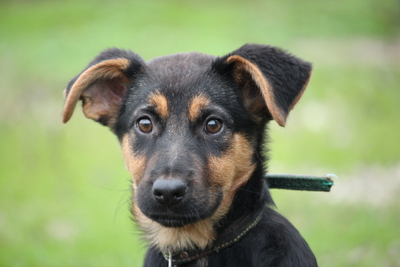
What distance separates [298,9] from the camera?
25.0m

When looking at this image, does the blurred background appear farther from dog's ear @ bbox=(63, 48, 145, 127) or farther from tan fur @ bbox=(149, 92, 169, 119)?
tan fur @ bbox=(149, 92, 169, 119)

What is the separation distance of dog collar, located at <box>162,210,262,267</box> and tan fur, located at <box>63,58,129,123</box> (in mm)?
1794

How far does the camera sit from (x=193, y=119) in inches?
198

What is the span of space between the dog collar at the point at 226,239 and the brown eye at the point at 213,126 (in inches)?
34.3

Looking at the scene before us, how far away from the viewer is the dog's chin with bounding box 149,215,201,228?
4695 mm

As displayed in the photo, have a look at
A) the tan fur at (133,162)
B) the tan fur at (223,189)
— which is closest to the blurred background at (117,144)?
the tan fur at (133,162)

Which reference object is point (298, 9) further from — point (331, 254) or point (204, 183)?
point (204, 183)

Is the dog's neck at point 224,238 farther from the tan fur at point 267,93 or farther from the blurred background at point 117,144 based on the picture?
the blurred background at point 117,144

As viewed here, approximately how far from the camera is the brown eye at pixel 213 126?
5.08 m

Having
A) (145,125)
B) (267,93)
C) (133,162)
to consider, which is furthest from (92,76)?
(267,93)

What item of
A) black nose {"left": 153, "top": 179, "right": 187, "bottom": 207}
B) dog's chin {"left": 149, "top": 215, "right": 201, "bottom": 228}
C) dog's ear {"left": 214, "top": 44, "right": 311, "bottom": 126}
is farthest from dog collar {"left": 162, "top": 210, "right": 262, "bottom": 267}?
dog's ear {"left": 214, "top": 44, "right": 311, "bottom": 126}

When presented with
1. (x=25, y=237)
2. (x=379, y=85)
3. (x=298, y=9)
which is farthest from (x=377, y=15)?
(x=25, y=237)

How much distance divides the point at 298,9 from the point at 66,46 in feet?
36.5

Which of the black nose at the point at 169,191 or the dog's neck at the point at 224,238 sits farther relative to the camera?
the dog's neck at the point at 224,238
